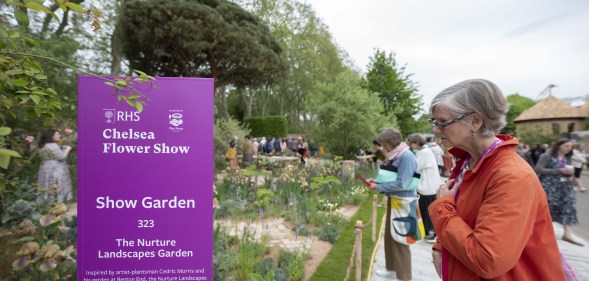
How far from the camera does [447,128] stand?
57.4 inches

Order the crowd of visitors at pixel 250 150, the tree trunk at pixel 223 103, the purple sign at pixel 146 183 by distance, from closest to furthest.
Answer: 1. the purple sign at pixel 146 183
2. the crowd of visitors at pixel 250 150
3. the tree trunk at pixel 223 103

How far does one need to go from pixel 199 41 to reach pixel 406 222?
37.0 ft

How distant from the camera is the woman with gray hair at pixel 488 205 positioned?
1182mm

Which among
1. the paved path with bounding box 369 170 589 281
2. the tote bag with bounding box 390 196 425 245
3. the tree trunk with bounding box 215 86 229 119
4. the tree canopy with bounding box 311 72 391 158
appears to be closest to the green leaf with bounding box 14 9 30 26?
the tote bag with bounding box 390 196 425 245

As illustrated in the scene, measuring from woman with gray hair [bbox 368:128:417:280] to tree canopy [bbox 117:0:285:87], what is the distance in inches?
421

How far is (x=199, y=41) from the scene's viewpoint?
12.5m

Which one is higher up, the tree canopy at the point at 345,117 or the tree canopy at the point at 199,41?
the tree canopy at the point at 199,41

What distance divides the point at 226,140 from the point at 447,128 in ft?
46.4

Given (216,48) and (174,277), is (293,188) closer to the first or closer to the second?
(174,277)

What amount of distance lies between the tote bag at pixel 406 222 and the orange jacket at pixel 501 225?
7.53 ft

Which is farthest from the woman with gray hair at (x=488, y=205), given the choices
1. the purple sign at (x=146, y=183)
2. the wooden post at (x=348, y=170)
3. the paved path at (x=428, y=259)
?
the wooden post at (x=348, y=170)

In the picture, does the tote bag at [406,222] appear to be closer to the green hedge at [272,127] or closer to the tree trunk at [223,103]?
the tree trunk at [223,103]

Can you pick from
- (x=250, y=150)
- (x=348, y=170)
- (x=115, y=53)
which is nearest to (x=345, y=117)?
(x=348, y=170)

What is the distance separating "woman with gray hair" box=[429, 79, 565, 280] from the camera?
1.18 meters
